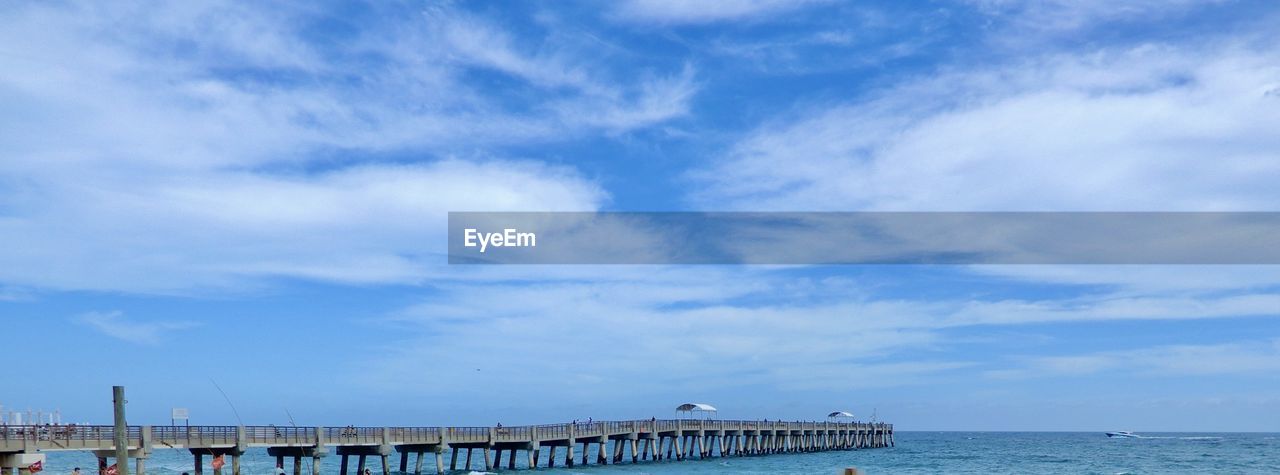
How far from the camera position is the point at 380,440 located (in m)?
49.2

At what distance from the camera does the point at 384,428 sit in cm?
4947

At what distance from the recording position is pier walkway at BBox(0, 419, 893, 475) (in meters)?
34.4

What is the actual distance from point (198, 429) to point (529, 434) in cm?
2370

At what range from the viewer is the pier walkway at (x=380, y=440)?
3438cm

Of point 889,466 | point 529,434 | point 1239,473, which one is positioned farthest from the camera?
point 889,466

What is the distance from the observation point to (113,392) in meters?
22.5

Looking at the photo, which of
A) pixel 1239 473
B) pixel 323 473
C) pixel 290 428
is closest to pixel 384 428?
pixel 290 428

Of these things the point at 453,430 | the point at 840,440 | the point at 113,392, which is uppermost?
the point at 113,392

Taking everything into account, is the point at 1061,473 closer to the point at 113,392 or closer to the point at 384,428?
the point at 384,428

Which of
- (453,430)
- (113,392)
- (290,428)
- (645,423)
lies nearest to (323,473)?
(645,423)

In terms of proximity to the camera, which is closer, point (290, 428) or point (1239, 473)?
point (290, 428)

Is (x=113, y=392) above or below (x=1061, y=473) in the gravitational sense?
above

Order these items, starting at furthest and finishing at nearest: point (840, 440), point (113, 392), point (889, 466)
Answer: point (840, 440) < point (889, 466) < point (113, 392)

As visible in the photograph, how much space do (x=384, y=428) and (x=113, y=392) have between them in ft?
90.1
